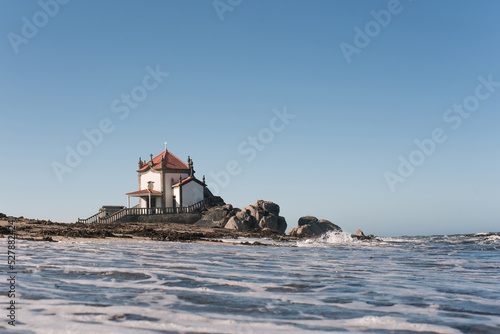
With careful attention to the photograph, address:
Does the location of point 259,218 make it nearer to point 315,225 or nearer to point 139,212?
point 315,225

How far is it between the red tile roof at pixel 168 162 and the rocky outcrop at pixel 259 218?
1270cm

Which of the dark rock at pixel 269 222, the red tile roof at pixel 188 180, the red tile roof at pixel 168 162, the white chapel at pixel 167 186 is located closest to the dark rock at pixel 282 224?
the dark rock at pixel 269 222

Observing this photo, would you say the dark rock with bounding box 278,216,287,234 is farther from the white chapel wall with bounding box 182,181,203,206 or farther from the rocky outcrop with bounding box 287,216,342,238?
the white chapel wall with bounding box 182,181,203,206

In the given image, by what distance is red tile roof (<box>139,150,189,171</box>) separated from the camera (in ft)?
194

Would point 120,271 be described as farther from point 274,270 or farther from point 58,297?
point 274,270

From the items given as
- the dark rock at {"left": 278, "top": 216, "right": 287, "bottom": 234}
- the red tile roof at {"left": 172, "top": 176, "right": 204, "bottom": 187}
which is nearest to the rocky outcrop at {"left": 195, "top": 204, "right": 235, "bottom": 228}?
the red tile roof at {"left": 172, "top": 176, "right": 204, "bottom": 187}

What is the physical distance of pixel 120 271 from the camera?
927 centimetres

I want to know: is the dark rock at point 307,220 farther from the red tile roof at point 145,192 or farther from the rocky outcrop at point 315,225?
the red tile roof at point 145,192

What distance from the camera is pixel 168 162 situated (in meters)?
60.0

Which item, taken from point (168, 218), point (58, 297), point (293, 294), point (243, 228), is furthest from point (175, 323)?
point (168, 218)

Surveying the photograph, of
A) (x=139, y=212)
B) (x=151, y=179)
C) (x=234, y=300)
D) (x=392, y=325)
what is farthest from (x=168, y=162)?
(x=392, y=325)

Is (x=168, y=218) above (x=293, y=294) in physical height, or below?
above

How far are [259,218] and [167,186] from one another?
14.3 metres

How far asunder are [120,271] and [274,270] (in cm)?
376
